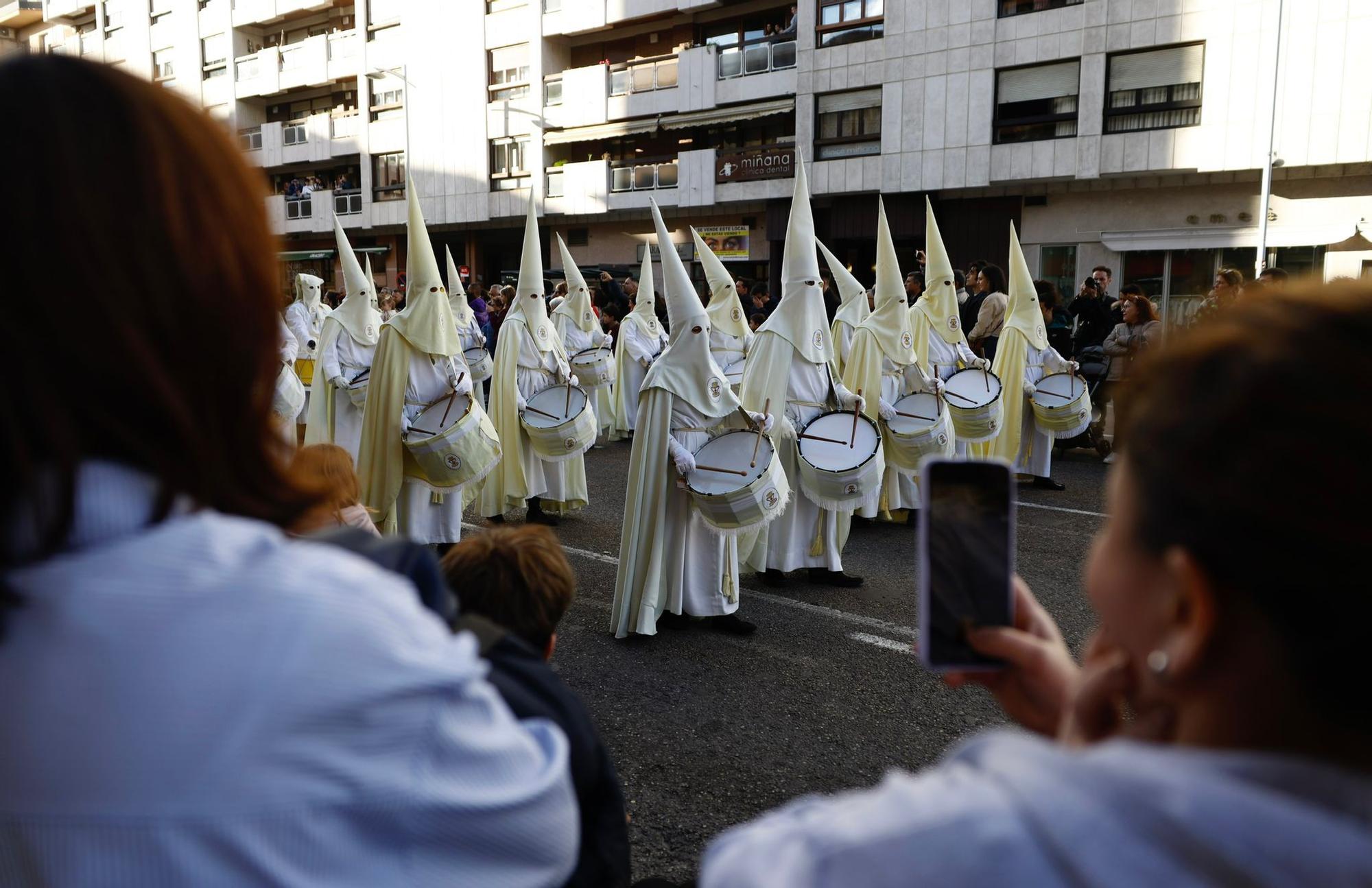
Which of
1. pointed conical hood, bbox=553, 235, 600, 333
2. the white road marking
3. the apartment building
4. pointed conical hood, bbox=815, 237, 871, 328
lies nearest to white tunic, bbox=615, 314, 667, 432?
pointed conical hood, bbox=553, 235, 600, 333

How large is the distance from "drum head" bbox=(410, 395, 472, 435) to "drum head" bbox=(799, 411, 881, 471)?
2.26 metres

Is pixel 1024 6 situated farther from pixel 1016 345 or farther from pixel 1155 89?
pixel 1016 345

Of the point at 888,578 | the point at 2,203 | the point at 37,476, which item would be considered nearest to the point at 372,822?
the point at 37,476

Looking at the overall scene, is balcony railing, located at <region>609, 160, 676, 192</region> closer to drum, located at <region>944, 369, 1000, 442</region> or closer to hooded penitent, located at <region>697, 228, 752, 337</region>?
hooded penitent, located at <region>697, 228, 752, 337</region>

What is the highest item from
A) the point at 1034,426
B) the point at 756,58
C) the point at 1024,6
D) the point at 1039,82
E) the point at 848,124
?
the point at 1024,6

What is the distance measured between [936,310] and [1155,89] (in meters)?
14.2

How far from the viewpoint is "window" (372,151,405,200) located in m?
34.1

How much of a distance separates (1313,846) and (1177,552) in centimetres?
21

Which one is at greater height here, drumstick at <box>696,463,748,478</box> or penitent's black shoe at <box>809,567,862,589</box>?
drumstick at <box>696,463,748,478</box>

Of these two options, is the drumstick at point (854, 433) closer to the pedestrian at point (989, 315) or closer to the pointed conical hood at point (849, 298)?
the pointed conical hood at point (849, 298)

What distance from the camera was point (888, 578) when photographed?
672cm

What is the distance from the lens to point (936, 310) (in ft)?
31.1

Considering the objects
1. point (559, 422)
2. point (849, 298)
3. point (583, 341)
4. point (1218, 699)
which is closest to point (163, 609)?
point (1218, 699)

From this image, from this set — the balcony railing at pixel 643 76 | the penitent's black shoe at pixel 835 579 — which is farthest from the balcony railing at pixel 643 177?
the penitent's black shoe at pixel 835 579
